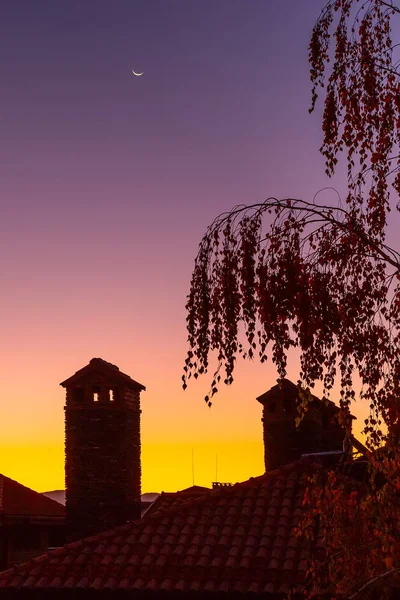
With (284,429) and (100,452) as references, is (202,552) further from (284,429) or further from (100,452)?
(284,429)

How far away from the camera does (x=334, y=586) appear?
25.3ft

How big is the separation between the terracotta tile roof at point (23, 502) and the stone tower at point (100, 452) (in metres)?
8.96

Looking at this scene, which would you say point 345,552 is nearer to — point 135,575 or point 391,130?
point 391,130

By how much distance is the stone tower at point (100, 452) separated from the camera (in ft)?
58.3

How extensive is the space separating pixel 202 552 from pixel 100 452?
4.06 metres

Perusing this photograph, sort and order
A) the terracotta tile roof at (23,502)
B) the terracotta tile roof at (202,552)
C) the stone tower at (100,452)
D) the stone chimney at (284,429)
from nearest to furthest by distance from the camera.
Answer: the terracotta tile roof at (202,552), the stone tower at (100,452), the stone chimney at (284,429), the terracotta tile roof at (23,502)

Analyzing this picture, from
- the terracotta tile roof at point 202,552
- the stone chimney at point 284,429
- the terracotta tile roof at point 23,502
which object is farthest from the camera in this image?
the terracotta tile roof at point 23,502

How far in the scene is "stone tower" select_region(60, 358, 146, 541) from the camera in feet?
58.3

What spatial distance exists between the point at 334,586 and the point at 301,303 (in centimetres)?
275

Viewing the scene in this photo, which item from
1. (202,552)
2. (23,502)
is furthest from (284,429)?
(23,502)

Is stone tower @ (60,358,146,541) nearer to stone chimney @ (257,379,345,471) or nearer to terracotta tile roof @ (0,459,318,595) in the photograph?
terracotta tile roof @ (0,459,318,595)

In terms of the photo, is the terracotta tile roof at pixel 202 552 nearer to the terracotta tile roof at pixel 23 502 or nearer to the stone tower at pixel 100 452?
the stone tower at pixel 100 452

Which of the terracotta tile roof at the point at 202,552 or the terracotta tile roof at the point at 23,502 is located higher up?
the terracotta tile roof at the point at 23,502

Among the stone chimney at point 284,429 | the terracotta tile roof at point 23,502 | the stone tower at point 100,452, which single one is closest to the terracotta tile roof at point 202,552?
the stone tower at point 100,452
